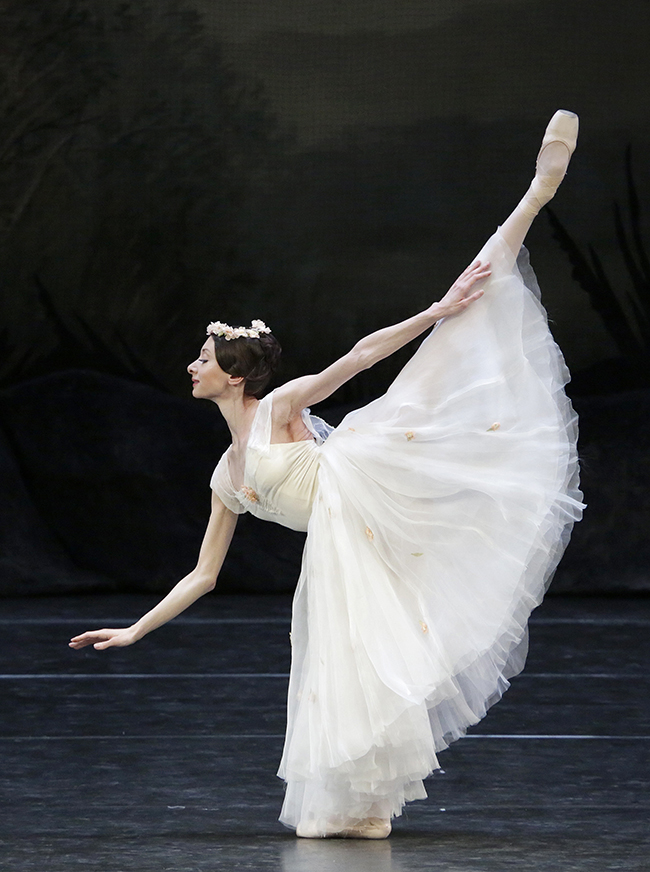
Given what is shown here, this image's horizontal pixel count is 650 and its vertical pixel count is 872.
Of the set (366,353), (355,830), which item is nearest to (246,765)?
(355,830)

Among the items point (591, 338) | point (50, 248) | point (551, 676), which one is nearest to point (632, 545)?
point (591, 338)

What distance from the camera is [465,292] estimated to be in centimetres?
258

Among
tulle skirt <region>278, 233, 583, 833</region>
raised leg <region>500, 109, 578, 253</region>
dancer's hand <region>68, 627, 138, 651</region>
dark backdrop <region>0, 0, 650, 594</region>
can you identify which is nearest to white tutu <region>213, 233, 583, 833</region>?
tulle skirt <region>278, 233, 583, 833</region>

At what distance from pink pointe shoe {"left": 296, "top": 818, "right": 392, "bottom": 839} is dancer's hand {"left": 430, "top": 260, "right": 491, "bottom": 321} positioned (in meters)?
0.97

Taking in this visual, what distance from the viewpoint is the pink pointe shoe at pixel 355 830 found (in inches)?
97.7

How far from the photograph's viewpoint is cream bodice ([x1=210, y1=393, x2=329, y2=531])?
251 centimetres

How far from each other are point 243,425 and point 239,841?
0.79 metres

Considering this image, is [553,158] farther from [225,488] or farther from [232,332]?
[225,488]

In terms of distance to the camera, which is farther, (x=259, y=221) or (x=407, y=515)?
(x=259, y=221)

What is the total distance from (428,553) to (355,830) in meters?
0.54

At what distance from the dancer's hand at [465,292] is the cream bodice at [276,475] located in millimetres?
374

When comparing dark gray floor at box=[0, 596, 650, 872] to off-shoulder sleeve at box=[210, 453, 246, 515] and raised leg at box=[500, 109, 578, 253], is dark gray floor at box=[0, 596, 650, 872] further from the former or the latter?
raised leg at box=[500, 109, 578, 253]

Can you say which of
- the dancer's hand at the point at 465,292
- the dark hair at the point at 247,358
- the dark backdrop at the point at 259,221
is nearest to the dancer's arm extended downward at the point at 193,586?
the dark hair at the point at 247,358

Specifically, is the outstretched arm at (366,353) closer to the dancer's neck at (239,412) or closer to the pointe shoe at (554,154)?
the dancer's neck at (239,412)
